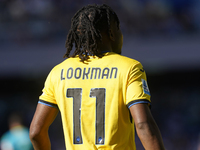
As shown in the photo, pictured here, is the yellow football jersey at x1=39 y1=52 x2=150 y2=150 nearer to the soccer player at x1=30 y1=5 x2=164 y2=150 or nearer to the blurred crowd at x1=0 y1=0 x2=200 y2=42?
the soccer player at x1=30 y1=5 x2=164 y2=150

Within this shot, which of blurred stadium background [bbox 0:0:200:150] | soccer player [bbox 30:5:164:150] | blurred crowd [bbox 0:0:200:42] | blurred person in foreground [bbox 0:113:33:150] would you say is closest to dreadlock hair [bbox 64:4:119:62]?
soccer player [bbox 30:5:164:150]

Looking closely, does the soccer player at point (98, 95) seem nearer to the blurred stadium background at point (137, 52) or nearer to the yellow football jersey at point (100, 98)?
the yellow football jersey at point (100, 98)

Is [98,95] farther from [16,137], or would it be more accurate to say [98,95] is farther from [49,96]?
[16,137]

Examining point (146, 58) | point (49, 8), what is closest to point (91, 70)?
point (146, 58)

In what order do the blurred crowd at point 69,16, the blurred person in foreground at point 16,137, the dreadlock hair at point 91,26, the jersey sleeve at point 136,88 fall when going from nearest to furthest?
the jersey sleeve at point 136,88 < the dreadlock hair at point 91,26 < the blurred person in foreground at point 16,137 < the blurred crowd at point 69,16

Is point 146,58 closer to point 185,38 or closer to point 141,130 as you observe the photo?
point 185,38

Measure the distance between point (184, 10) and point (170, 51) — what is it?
3.96 feet

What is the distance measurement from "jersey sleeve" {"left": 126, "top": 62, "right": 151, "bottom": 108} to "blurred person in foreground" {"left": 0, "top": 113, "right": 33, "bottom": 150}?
5876 mm

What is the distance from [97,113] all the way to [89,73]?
8.7 inches

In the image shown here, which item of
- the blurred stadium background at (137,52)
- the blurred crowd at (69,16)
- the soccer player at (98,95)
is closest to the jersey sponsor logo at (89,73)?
the soccer player at (98,95)

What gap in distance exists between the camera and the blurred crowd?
23.3 feet

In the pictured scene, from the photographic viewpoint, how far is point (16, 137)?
22.7ft

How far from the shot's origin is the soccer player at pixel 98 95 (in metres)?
1.48

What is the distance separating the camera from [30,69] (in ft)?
22.9
